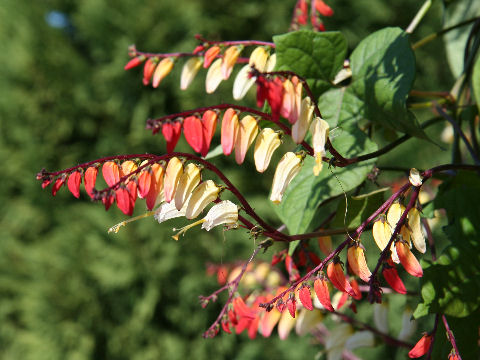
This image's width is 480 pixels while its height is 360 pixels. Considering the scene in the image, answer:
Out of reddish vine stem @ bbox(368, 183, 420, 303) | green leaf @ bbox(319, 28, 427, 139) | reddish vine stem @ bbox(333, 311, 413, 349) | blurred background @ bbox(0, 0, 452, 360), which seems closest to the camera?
reddish vine stem @ bbox(368, 183, 420, 303)

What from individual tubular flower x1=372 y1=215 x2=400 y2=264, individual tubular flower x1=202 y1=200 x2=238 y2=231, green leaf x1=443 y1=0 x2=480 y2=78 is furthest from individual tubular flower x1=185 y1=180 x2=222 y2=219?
green leaf x1=443 y1=0 x2=480 y2=78

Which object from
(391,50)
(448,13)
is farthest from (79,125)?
(391,50)

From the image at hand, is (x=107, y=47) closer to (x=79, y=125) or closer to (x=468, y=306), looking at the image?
(x=79, y=125)

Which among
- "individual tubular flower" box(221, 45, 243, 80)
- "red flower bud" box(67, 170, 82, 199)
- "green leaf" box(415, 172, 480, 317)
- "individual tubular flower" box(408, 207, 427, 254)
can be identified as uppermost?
"individual tubular flower" box(221, 45, 243, 80)

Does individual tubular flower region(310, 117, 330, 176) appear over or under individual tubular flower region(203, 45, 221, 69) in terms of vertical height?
under

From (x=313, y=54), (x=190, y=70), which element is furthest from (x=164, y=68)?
(x=313, y=54)

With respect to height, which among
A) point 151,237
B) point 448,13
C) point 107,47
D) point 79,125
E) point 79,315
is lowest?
point 79,315

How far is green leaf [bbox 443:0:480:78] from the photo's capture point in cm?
64

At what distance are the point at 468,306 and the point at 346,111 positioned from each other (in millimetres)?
195

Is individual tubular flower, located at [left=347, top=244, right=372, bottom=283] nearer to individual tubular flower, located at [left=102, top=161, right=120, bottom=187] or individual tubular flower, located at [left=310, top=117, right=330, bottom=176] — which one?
individual tubular flower, located at [left=310, top=117, right=330, bottom=176]

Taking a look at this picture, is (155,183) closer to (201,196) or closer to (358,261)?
(201,196)

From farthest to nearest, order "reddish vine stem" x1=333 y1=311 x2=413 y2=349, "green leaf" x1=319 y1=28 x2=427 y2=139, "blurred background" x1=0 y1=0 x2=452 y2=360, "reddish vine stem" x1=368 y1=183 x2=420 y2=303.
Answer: "blurred background" x1=0 y1=0 x2=452 y2=360 → "reddish vine stem" x1=333 y1=311 x2=413 y2=349 → "green leaf" x1=319 y1=28 x2=427 y2=139 → "reddish vine stem" x1=368 y1=183 x2=420 y2=303

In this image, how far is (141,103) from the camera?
6.20ft

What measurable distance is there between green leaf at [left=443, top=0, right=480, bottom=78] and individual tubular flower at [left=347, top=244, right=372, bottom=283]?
432mm
